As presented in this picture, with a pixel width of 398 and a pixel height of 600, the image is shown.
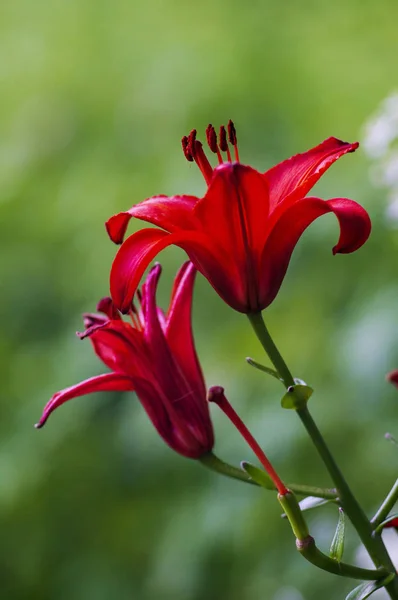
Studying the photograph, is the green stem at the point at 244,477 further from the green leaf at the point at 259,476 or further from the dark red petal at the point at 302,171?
the dark red petal at the point at 302,171

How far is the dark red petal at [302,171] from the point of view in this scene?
0.30 m

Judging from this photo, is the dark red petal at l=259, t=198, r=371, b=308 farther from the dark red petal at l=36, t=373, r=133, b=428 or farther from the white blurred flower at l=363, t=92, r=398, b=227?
the white blurred flower at l=363, t=92, r=398, b=227

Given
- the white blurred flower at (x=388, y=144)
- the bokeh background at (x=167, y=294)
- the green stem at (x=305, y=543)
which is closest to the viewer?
the green stem at (x=305, y=543)

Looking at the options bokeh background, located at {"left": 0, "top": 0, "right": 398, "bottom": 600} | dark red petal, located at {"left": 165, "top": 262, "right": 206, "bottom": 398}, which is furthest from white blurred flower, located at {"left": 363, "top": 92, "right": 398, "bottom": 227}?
dark red petal, located at {"left": 165, "top": 262, "right": 206, "bottom": 398}

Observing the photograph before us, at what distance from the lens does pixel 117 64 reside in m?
1.33

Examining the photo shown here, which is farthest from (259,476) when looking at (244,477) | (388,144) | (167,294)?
(167,294)

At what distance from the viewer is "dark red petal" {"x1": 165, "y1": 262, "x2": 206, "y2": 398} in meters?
0.37

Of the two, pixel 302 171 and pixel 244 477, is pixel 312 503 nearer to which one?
pixel 244 477

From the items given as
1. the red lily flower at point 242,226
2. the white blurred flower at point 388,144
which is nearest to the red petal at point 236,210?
the red lily flower at point 242,226

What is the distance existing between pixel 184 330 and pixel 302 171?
98 millimetres

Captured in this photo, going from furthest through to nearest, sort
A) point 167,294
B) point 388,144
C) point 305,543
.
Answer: point 167,294, point 388,144, point 305,543

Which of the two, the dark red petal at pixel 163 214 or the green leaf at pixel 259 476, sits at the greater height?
the dark red petal at pixel 163 214

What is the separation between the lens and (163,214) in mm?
307

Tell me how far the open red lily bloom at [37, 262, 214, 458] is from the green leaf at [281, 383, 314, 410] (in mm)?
67
